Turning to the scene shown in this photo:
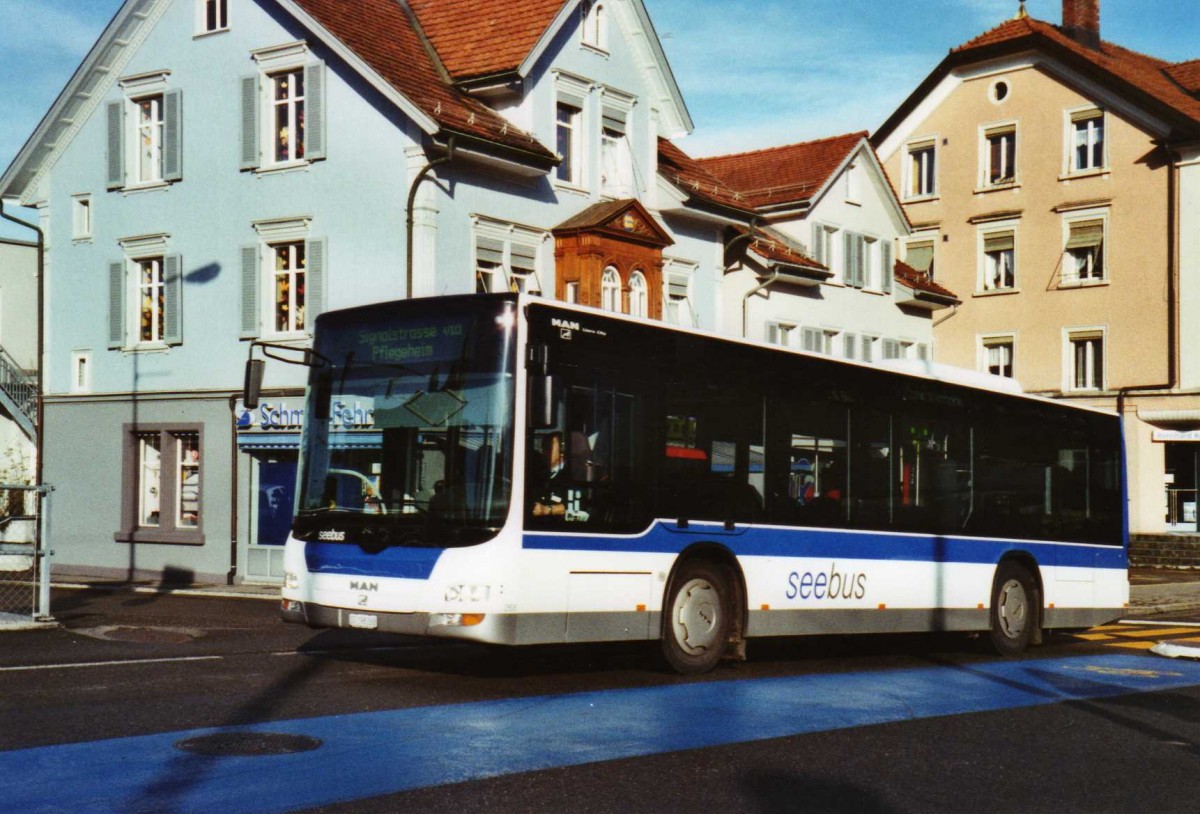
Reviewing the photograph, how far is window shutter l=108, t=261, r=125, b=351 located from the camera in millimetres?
31406

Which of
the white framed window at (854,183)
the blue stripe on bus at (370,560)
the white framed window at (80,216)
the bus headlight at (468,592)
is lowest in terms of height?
the bus headlight at (468,592)

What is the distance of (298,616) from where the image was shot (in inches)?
486

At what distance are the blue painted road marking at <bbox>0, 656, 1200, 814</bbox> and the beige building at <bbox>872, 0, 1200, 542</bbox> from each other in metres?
32.0

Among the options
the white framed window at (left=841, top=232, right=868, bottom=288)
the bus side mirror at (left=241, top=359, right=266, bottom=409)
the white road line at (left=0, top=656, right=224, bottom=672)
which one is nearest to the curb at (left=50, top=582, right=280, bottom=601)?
the white road line at (left=0, top=656, right=224, bottom=672)

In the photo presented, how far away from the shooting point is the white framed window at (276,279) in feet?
94.3

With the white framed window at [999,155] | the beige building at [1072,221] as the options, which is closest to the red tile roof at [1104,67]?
the beige building at [1072,221]

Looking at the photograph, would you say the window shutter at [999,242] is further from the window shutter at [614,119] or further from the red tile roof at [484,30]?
the red tile roof at [484,30]

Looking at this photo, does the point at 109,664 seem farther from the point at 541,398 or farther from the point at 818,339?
the point at 818,339

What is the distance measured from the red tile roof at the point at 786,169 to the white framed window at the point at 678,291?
6778 millimetres

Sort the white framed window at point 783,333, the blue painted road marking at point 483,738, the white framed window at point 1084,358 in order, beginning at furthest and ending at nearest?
the white framed window at point 1084,358 → the white framed window at point 783,333 → the blue painted road marking at point 483,738

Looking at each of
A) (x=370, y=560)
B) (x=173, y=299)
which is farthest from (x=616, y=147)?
(x=370, y=560)

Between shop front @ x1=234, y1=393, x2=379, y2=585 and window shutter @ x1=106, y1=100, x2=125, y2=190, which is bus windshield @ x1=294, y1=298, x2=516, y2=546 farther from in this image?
window shutter @ x1=106, y1=100, x2=125, y2=190

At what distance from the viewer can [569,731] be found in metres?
9.53

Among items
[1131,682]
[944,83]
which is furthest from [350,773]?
[944,83]
